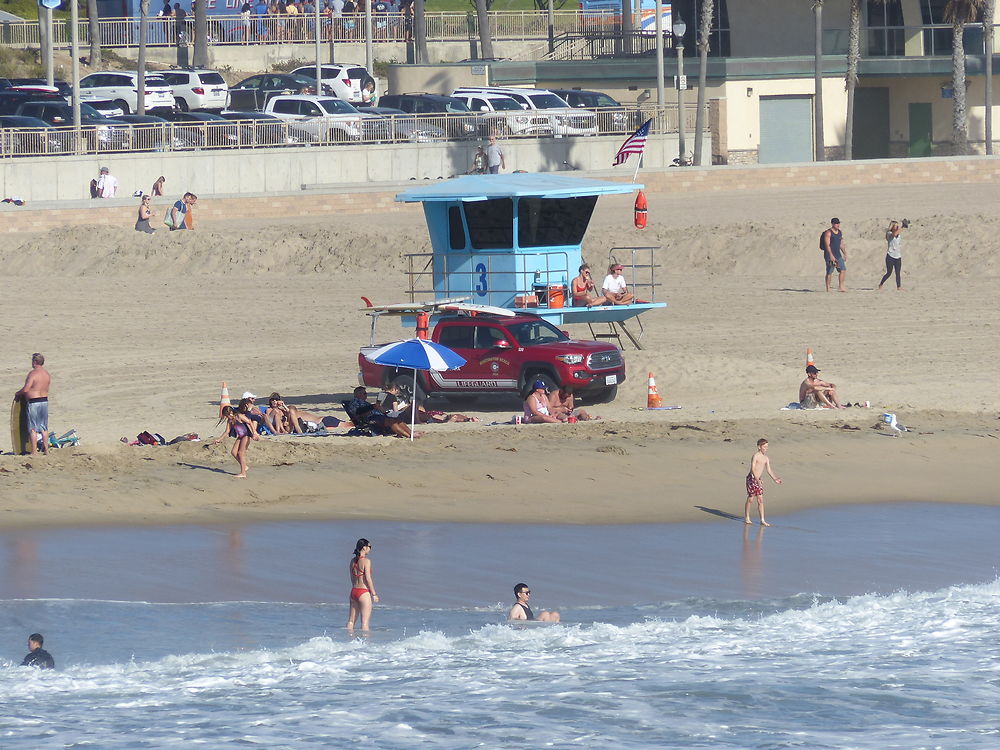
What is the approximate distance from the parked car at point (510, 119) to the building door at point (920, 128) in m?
15.3

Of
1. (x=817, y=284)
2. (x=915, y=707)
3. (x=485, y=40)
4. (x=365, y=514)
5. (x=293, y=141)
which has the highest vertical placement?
(x=485, y=40)

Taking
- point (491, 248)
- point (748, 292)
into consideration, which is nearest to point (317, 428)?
point (491, 248)

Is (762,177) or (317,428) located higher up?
(762,177)

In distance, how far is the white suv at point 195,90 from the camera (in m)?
59.2

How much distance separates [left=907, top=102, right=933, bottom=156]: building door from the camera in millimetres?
60344

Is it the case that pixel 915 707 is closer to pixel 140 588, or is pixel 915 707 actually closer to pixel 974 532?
pixel 974 532

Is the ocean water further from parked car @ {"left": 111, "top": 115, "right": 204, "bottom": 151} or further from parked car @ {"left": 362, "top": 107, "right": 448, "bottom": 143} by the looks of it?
parked car @ {"left": 362, "top": 107, "right": 448, "bottom": 143}

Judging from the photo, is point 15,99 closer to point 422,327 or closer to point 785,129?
point 785,129

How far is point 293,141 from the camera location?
49219 millimetres

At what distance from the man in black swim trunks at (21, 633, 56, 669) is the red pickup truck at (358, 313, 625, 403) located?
9.83 m

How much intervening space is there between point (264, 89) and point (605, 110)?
12383mm

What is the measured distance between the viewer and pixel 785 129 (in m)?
58.8

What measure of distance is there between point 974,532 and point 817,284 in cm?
1816

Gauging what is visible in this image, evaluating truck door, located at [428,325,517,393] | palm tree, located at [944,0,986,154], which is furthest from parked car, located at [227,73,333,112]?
truck door, located at [428,325,517,393]
